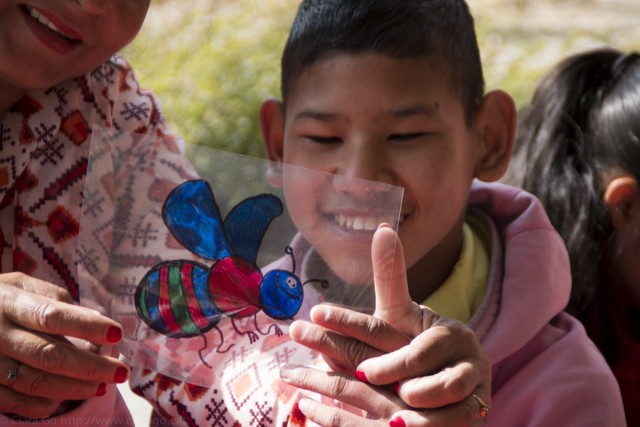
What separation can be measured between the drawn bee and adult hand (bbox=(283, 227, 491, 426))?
0.09m

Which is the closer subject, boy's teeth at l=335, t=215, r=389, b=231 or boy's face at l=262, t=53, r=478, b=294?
boy's teeth at l=335, t=215, r=389, b=231

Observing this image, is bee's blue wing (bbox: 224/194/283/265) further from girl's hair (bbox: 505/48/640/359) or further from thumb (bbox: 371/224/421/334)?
girl's hair (bbox: 505/48/640/359)

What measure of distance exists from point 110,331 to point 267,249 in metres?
0.24

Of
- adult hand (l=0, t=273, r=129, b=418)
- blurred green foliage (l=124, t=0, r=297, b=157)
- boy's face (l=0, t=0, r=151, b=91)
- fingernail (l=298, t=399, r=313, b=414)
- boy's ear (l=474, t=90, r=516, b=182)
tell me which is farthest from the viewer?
blurred green foliage (l=124, t=0, r=297, b=157)

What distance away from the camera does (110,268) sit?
1.23 meters

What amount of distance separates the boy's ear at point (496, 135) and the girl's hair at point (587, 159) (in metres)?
0.45

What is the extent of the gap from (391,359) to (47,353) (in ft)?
1.31

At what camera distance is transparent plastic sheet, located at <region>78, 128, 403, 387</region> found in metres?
1.14

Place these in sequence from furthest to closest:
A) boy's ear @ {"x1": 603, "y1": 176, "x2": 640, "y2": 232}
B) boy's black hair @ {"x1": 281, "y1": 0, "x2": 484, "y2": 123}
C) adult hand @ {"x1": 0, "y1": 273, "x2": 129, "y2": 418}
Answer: boy's ear @ {"x1": 603, "y1": 176, "x2": 640, "y2": 232}, boy's black hair @ {"x1": 281, "y1": 0, "x2": 484, "y2": 123}, adult hand @ {"x1": 0, "y1": 273, "x2": 129, "y2": 418}

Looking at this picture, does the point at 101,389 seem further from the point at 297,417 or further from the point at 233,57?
the point at 233,57

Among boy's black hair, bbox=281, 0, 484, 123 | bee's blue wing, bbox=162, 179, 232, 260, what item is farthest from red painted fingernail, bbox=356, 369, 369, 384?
boy's black hair, bbox=281, 0, 484, 123

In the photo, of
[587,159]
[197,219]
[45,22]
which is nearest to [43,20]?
[45,22]

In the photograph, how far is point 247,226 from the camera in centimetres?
116

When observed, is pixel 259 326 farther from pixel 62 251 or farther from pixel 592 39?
pixel 592 39
